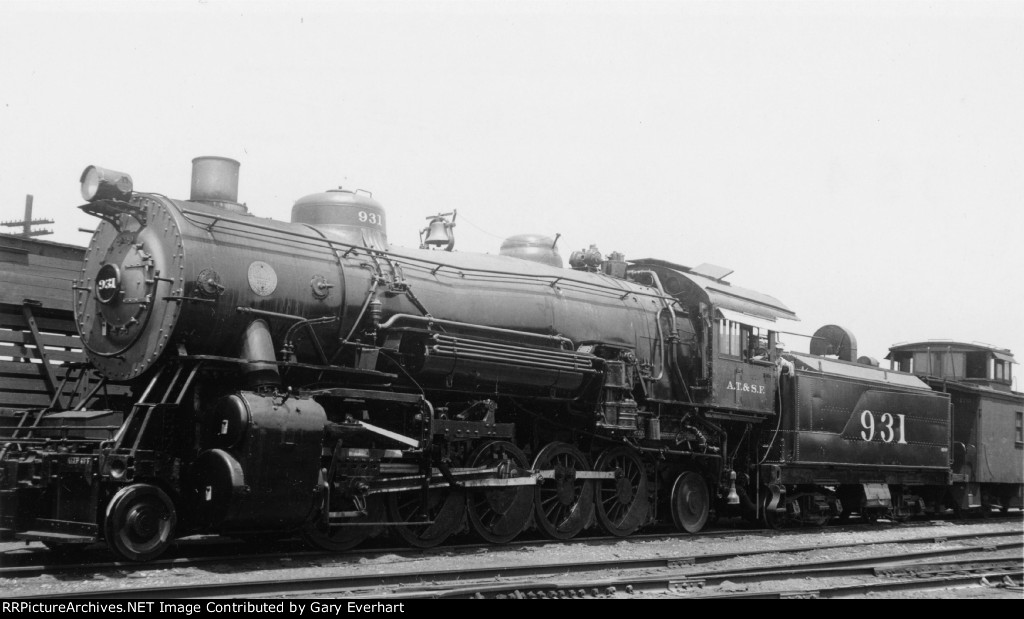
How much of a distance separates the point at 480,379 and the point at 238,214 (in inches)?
124

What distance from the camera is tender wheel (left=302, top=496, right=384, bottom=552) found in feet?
30.8

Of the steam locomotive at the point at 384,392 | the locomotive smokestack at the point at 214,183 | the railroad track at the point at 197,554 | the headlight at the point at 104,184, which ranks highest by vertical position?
the locomotive smokestack at the point at 214,183

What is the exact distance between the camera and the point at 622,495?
1259 centimetres

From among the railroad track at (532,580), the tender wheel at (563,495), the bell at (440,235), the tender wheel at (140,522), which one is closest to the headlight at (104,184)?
the tender wheel at (140,522)

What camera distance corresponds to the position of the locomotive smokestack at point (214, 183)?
33.5 ft

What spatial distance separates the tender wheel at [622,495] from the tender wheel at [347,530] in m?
3.46

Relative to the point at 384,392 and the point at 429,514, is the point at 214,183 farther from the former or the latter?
the point at 429,514

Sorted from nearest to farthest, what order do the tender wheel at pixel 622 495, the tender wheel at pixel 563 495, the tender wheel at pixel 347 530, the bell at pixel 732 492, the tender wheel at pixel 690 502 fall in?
1. the tender wheel at pixel 347 530
2. the tender wheel at pixel 563 495
3. the tender wheel at pixel 622 495
4. the tender wheel at pixel 690 502
5. the bell at pixel 732 492

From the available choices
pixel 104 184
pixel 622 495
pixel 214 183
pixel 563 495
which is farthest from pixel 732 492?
pixel 104 184

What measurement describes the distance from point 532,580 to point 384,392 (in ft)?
8.17

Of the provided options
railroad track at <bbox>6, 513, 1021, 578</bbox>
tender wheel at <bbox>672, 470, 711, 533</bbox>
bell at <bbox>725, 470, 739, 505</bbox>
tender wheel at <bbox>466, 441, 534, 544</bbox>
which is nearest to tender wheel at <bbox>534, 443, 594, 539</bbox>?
railroad track at <bbox>6, 513, 1021, 578</bbox>

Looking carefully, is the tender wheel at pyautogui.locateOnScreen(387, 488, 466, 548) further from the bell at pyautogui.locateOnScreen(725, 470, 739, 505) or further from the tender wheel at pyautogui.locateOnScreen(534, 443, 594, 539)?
the bell at pyautogui.locateOnScreen(725, 470, 739, 505)

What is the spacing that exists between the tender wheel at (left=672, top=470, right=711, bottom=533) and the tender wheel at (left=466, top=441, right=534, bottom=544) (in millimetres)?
3024

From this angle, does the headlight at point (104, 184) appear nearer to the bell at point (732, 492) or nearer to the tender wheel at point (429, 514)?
the tender wheel at point (429, 514)
